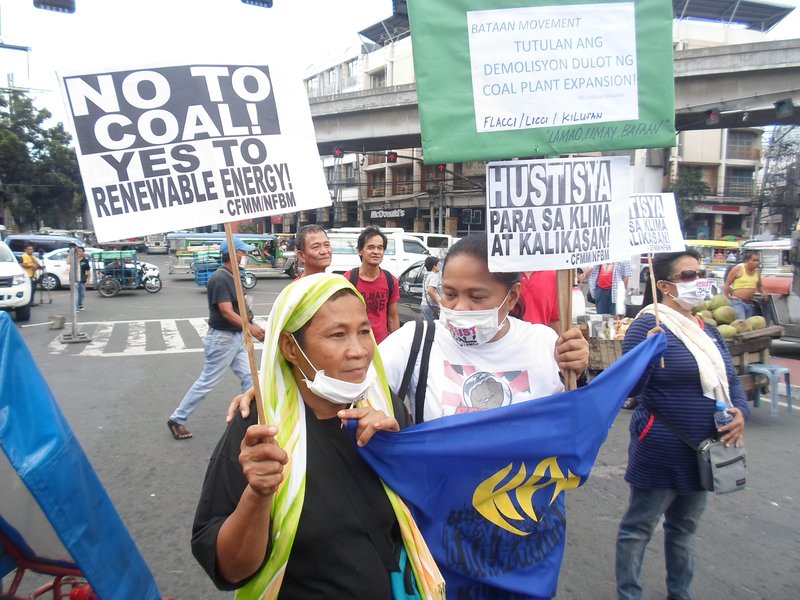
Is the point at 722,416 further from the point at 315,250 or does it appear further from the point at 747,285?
the point at 747,285

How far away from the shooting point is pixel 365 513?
1675 mm

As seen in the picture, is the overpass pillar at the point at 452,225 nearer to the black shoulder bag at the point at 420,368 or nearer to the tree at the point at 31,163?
the tree at the point at 31,163

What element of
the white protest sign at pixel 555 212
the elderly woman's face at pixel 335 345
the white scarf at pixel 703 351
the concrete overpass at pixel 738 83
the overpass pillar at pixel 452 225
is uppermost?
Result: the concrete overpass at pixel 738 83

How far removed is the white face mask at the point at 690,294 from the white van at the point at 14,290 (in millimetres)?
14326

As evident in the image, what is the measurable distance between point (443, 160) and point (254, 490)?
124cm

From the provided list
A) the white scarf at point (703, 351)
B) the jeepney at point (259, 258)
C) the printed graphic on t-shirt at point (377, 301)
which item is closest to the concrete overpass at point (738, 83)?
the printed graphic on t-shirt at point (377, 301)

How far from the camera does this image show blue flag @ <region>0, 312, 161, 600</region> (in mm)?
1643

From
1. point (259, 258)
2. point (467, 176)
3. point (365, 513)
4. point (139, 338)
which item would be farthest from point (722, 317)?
point (467, 176)

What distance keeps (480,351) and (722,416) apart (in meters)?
1.44

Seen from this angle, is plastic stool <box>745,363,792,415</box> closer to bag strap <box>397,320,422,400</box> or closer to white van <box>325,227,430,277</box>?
bag strap <box>397,320,422,400</box>

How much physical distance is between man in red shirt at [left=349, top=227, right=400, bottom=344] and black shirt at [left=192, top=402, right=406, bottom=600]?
369 cm

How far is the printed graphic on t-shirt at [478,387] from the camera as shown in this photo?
6.68ft

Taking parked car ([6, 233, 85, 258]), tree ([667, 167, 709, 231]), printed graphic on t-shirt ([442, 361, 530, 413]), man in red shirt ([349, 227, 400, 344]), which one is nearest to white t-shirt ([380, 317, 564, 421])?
printed graphic on t-shirt ([442, 361, 530, 413])

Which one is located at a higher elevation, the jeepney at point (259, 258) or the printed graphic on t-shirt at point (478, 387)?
the printed graphic on t-shirt at point (478, 387)
